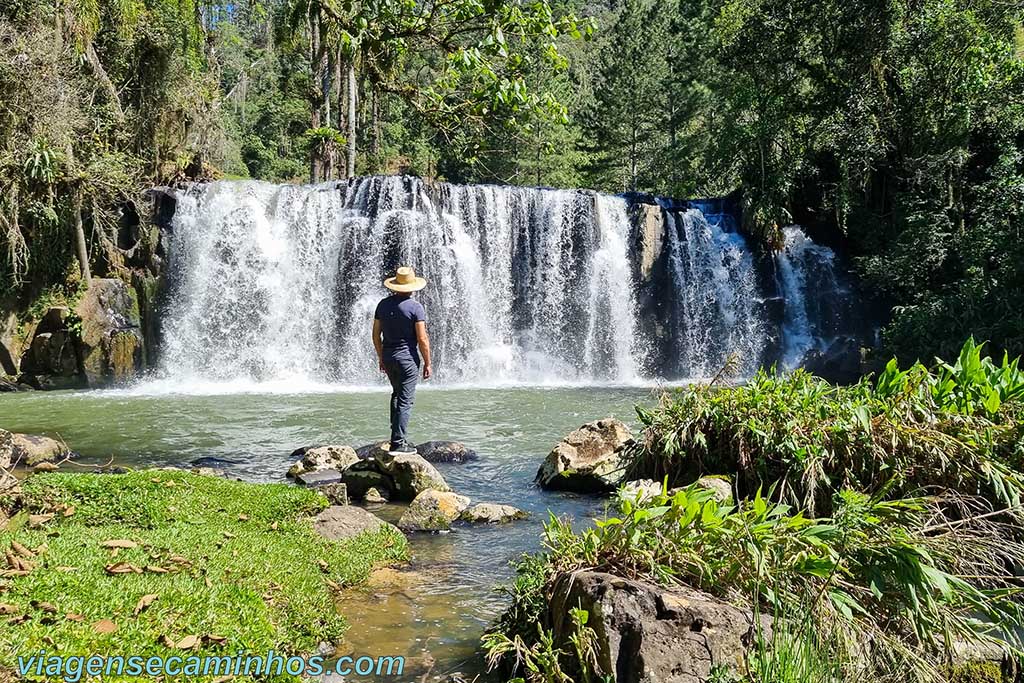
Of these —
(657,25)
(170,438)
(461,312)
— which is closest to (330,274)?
(461,312)

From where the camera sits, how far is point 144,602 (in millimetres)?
3209

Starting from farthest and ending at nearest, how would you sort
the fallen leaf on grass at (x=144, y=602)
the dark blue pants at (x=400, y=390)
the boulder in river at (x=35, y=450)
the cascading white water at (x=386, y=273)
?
1. the cascading white water at (x=386, y=273)
2. the boulder in river at (x=35, y=450)
3. the dark blue pants at (x=400, y=390)
4. the fallen leaf on grass at (x=144, y=602)

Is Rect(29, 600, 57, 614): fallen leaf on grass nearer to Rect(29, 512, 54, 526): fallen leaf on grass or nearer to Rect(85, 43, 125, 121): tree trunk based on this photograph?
Rect(29, 512, 54, 526): fallen leaf on grass

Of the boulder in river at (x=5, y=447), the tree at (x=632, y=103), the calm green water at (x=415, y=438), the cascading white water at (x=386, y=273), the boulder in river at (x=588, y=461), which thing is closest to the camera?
the calm green water at (x=415, y=438)

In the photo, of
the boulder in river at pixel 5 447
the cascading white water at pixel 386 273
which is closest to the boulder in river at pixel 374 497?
the boulder in river at pixel 5 447

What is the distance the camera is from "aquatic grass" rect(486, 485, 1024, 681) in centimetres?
263

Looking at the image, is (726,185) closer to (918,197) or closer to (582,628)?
(918,197)

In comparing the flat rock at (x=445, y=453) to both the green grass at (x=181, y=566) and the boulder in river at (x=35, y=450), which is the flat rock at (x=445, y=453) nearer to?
the green grass at (x=181, y=566)

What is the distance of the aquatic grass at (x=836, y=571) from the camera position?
2629mm

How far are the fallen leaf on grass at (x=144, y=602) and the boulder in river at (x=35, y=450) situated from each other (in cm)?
488

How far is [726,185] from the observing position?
29141 mm

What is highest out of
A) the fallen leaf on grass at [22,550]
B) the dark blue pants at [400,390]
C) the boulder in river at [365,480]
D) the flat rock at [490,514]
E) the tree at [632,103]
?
the tree at [632,103]

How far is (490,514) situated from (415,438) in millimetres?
4295

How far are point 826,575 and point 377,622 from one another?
214cm
